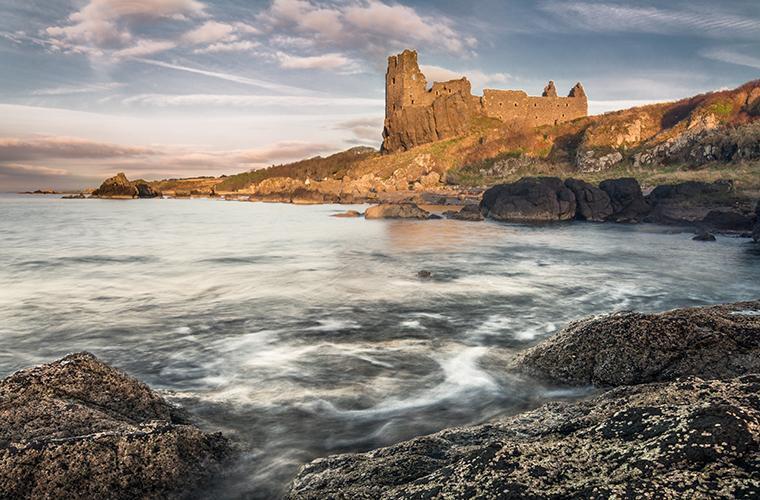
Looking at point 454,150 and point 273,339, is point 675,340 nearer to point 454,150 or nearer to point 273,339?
point 273,339

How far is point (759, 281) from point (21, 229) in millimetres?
40500

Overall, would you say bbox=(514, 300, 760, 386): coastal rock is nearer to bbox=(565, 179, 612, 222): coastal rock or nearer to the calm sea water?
the calm sea water

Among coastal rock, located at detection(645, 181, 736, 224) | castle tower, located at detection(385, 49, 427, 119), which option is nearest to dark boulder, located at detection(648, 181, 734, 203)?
coastal rock, located at detection(645, 181, 736, 224)

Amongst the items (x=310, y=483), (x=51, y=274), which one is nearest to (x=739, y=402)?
(x=310, y=483)

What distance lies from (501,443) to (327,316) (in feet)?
25.4

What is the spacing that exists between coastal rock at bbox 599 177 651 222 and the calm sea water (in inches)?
479

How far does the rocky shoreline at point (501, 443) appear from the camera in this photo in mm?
2430

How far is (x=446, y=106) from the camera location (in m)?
100

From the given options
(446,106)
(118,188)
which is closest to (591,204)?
(446,106)

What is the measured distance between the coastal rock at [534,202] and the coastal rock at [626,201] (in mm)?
3058

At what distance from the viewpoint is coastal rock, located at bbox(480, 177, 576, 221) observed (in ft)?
124

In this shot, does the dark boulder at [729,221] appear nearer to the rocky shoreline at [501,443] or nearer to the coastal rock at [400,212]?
the coastal rock at [400,212]

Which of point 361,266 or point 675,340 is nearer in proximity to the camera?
point 675,340

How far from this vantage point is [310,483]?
140 inches
